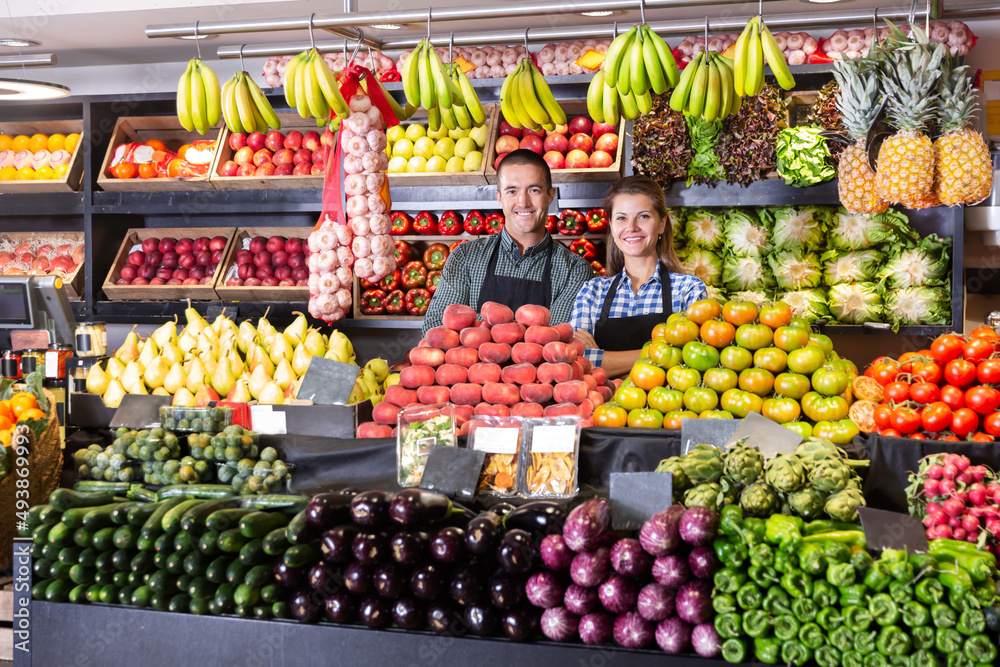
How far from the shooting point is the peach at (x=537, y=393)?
7.75 ft

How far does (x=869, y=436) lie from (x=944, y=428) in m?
0.19

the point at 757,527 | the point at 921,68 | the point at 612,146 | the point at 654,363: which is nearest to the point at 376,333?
the point at 612,146

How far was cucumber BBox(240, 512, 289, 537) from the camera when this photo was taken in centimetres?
183

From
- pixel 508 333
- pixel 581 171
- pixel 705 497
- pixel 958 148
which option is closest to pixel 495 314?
pixel 508 333

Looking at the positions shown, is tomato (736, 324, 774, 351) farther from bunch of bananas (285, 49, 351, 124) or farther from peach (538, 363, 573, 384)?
bunch of bananas (285, 49, 351, 124)

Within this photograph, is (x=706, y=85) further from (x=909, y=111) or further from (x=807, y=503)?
(x=807, y=503)

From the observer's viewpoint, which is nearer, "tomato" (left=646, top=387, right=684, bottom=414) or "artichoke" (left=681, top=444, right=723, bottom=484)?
"artichoke" (left=681, top=444, right=723, bottom=484)

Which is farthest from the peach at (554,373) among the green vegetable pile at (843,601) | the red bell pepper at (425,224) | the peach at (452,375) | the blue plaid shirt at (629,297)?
the red bell pepper at (425,224)

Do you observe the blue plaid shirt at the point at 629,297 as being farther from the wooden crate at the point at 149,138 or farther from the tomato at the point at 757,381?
the wooden crate at the point at 149,138

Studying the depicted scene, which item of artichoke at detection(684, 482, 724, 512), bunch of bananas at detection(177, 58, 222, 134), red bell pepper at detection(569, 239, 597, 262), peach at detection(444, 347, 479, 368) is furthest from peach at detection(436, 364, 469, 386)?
red bell pepper at detection(569, 239, 597, 262)

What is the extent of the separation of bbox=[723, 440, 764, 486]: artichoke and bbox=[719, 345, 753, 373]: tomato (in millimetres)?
485

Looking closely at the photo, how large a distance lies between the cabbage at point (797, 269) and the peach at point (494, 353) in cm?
253

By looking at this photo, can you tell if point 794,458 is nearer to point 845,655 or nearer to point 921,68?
point 845,655

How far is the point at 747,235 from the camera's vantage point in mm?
4465
